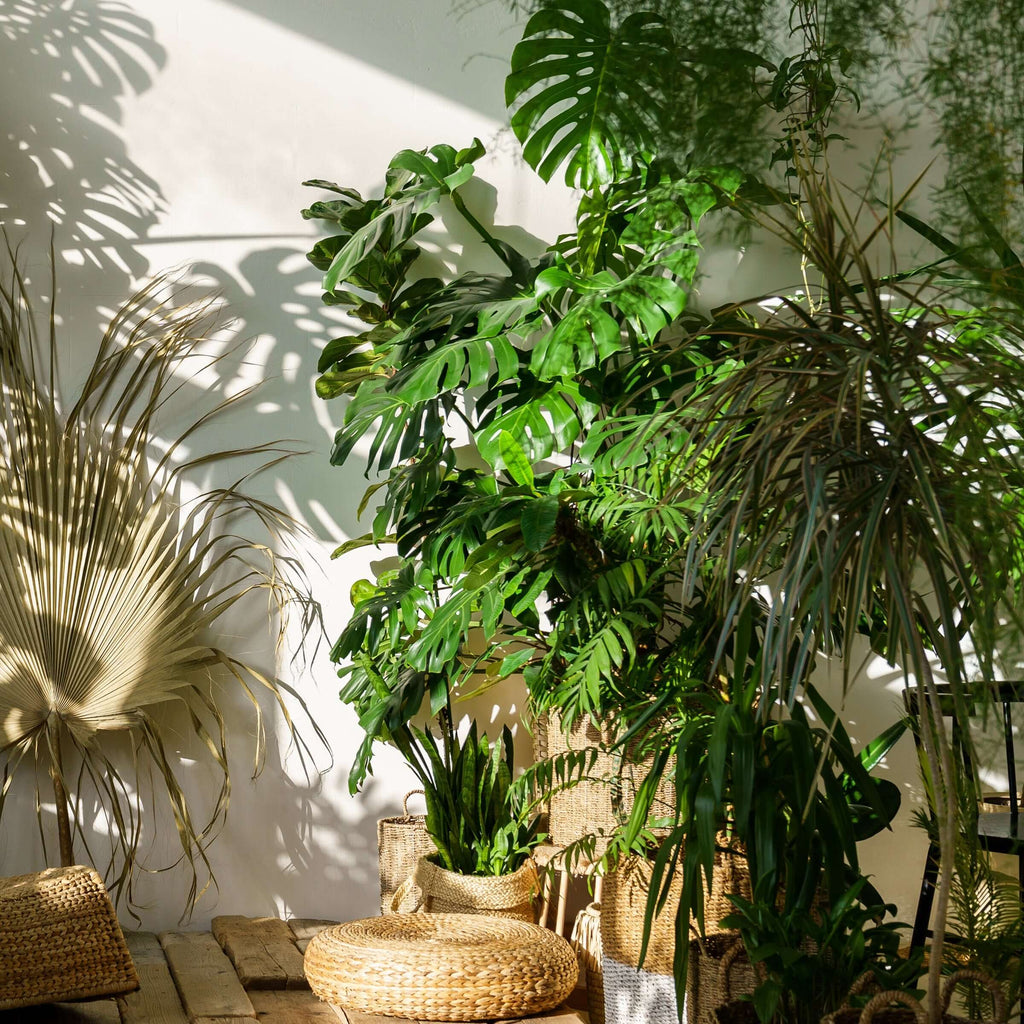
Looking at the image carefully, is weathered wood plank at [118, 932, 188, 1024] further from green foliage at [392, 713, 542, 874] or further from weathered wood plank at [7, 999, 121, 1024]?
green foliage at [392, 713, 542, 874]

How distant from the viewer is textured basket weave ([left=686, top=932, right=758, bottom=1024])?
1.90m

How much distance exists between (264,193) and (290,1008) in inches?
86.0

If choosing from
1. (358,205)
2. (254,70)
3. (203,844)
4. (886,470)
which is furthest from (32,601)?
(886,470)

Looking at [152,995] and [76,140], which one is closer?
[152,995]

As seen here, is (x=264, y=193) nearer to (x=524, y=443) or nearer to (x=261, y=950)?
(x=524, y=443)

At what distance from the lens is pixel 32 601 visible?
2957 millimetres

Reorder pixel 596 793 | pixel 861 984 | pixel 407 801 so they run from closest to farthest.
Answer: pixel 861 984
pixel 596 793
pixel 407 801

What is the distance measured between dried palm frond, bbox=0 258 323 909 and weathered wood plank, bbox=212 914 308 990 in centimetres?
16

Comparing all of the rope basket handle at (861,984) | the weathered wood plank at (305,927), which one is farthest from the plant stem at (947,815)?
the weathered wood plank at (305,927)

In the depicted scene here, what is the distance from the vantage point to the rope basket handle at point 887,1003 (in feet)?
4.81

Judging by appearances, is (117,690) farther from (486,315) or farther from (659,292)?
(659,292)

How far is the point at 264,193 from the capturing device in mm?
3301

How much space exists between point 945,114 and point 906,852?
2.46 m

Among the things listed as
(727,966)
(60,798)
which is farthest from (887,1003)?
(60,798)
